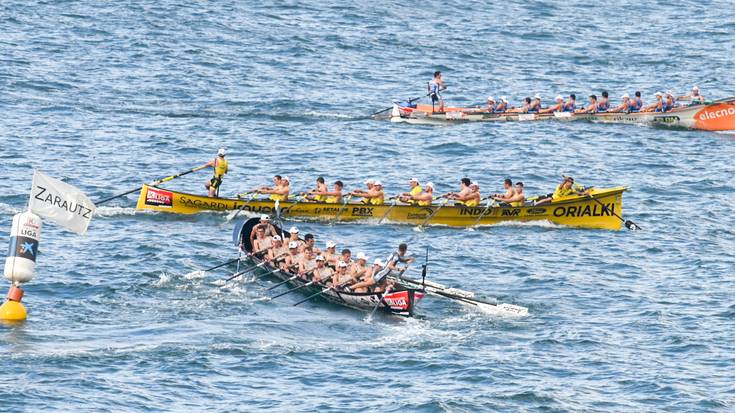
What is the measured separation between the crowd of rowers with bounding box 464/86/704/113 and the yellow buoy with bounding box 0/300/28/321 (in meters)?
34.3

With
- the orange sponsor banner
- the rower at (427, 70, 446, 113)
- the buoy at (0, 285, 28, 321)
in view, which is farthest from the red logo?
the orange sponsor banner

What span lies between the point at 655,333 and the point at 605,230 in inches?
464

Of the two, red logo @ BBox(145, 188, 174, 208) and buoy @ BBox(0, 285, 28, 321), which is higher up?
red logo @ BBox(145, 188, 174, 208)

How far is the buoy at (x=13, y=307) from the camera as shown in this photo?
36.2 metres

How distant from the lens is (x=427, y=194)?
4928 centimetres

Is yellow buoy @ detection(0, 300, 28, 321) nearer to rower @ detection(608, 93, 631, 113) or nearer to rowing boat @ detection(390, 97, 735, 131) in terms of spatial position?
rowing boat @ detection(390, 97, 735, 131)

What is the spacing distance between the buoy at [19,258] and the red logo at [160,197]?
1333cm

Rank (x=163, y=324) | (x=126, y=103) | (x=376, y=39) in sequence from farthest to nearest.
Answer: (x=376, y=39)
(x=126, y=103)
(x=163, y=324)

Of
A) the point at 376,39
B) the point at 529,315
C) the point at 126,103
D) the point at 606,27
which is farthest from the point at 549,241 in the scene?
the point at 606,27

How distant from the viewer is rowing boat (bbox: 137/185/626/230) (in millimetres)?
49188

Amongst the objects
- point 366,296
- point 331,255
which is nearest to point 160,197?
point 331,255

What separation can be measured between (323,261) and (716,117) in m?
29.9

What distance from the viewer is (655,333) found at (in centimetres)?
3791

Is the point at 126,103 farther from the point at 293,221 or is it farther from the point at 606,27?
the point at 606,27
